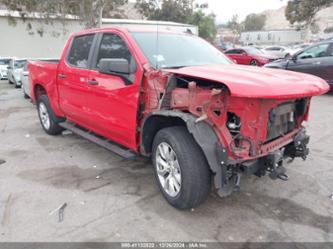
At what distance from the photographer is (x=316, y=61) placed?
9398 mm

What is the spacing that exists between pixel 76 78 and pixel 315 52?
8227mm

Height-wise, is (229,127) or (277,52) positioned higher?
(229,127)

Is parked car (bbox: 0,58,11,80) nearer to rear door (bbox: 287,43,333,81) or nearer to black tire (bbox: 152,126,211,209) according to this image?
rear door (bbox: 287,43,333,81)

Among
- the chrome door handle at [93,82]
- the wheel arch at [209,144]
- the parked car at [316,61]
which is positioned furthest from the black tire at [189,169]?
the parked car at [316,61]

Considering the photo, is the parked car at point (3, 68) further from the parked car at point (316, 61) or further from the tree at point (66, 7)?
the parked car at point (316, 61)

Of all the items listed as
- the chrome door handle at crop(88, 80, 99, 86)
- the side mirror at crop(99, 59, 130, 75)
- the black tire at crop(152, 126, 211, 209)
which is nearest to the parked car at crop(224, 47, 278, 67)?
the chrome door handle at crop(88, 80, 99, 86)

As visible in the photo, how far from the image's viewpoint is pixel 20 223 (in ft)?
9.84

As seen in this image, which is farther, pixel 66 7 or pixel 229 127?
pixel 66 7

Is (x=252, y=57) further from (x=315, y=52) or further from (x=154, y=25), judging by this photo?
(x=154, y=25)

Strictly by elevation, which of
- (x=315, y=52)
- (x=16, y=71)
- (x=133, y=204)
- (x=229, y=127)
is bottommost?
(x=133, y=204)

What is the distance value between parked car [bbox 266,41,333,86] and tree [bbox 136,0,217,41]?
28.3 metres

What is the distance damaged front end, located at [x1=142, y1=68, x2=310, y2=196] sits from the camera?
264 centimetres

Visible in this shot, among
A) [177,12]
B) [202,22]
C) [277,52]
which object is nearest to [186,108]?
[277,52]

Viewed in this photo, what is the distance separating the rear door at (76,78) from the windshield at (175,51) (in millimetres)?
1077
